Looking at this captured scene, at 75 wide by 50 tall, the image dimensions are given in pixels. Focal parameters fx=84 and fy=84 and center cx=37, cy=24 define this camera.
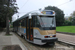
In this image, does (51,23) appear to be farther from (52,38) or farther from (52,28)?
(52,38)

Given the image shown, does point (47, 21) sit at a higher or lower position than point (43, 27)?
higher

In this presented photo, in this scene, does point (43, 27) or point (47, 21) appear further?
point (47, 21)

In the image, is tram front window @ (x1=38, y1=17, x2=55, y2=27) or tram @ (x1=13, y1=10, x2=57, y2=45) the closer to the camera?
tram @ (x1=13, y1=10, x2=57, y2=45)

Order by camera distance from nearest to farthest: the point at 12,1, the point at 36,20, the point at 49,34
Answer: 1. the point at 49,34
2. the point at 36,20
3. the point at 12,1

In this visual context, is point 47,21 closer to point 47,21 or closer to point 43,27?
point 47,21

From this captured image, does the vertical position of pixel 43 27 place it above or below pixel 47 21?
below

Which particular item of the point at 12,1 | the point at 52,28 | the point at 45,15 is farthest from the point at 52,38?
the point at 12,1

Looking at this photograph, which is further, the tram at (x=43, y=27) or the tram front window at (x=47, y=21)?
the tram front window at (x=47, y=21)

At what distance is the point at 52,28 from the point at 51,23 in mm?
484

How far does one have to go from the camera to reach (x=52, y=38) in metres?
7.49

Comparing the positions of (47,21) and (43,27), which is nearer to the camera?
(43,27)

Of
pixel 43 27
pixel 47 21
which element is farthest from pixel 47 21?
pixel 43 27

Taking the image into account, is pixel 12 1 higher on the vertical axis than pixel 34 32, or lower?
higher

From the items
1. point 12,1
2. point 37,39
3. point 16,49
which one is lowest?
point 16,49
